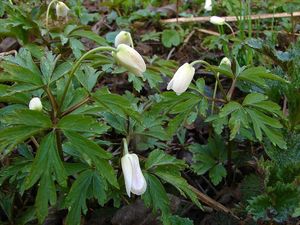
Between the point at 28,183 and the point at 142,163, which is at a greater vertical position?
the point at 28,183

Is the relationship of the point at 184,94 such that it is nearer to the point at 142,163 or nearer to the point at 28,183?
the point at 142,163

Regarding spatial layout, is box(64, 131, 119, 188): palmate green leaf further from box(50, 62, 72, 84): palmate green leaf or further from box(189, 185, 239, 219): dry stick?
box(189, 185, 239, 219): dry stick

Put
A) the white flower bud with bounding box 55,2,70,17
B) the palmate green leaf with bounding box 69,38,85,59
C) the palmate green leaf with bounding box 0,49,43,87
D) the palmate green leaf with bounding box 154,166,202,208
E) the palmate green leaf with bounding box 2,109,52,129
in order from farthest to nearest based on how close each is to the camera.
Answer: the white flower bud with bounding box 55,2,70,17 < the palmate green leaf with bounding box 69,38,85,59 < the palmate green leaf with bounding box 154,166,202,208 < the palmate green leaf with bounding box 0,49,43,87 < the palmate green leaf with bounding box 2,109,52,129

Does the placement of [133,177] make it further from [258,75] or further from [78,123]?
[258,75]

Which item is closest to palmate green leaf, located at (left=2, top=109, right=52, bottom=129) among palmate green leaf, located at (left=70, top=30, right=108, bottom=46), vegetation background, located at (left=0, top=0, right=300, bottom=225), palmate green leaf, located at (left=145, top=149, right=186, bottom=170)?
vegetation background, located at (left=0, top=0, right=300, bottom=225)

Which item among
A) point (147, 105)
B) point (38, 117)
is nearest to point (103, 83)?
point (147, 105)

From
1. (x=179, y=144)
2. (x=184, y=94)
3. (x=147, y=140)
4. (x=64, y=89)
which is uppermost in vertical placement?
(x=64, y=89)

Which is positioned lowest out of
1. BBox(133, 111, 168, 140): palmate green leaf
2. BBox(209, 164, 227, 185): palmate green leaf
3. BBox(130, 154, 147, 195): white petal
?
BBox(209, 164, 227, 185): palmate green leaf
